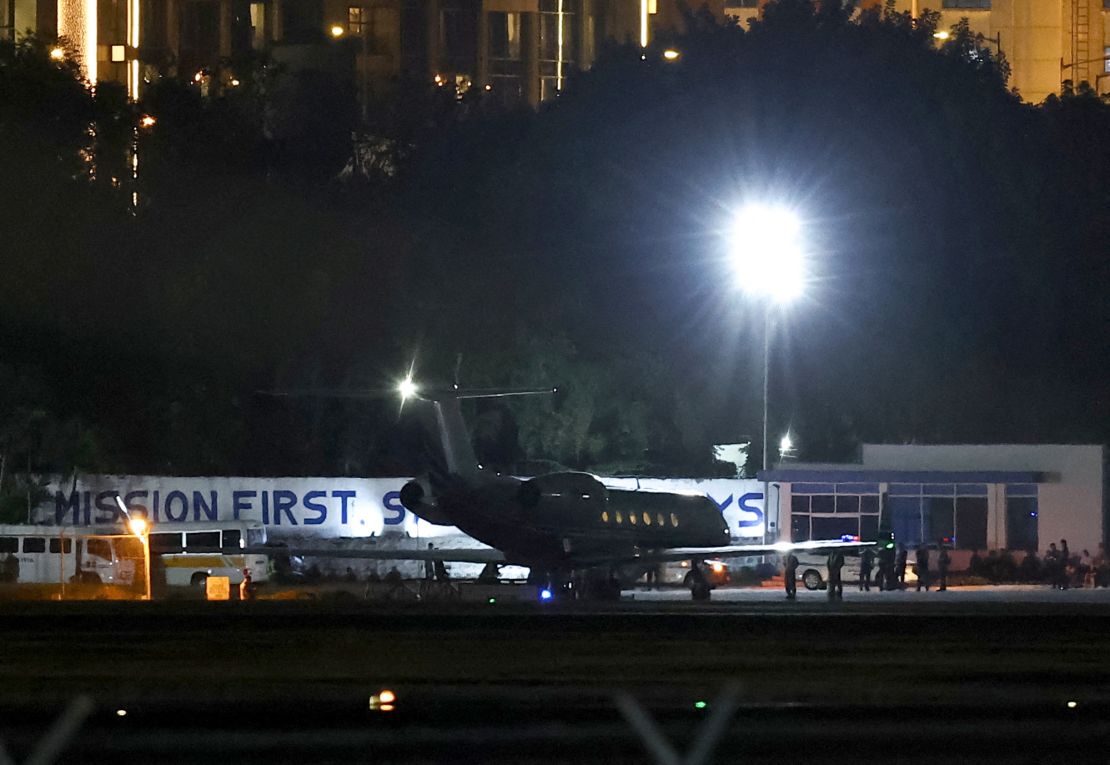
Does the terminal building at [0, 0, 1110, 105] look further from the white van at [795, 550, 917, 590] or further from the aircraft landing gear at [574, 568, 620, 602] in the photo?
the aircraft landing gear at [574, 568, 620, 602]

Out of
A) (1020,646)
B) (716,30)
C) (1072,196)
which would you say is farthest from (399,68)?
(1020,646)

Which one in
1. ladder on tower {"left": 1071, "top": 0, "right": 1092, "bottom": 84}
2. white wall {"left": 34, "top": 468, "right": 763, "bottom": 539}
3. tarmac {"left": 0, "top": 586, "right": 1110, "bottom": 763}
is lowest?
tarmac {"left": 0, "top": 586, "right": 1110, "bottom": 763}

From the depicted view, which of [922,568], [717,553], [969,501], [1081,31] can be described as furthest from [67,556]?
[1081,31]

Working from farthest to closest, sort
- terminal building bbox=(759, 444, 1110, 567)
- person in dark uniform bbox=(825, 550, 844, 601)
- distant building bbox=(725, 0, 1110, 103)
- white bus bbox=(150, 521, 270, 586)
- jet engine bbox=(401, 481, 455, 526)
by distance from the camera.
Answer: distant building bbox=(725, 0, 1110, 103)
terminal building bbox=(759, 444, 1110, 567)
white bus bbox=(150, 521, 270, 586)
jet engine bbox=(401, 481, 455, 526)
person in dark uniform bbox=(825, 550, 844, 601)

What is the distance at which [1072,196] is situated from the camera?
73.1 metres

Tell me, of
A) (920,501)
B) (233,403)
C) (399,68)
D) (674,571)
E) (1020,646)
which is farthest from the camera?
(399,68)

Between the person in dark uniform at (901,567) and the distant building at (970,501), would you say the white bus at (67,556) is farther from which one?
the person in dark uniform at (901,567)

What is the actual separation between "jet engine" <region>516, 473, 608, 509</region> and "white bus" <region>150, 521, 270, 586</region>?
358 inches

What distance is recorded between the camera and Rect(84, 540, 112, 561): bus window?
44.3 metres

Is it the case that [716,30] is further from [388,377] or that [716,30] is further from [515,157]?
[388,377]

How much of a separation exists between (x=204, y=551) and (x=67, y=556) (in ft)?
11.2

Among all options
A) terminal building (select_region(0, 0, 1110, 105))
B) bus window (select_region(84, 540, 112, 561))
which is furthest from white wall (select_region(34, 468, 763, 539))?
terminal building (select_region(0, 0, 1110, 105))

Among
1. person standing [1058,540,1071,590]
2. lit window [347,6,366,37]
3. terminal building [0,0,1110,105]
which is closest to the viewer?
person standing [1058,540,1071,590]

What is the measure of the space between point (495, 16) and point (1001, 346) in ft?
148
